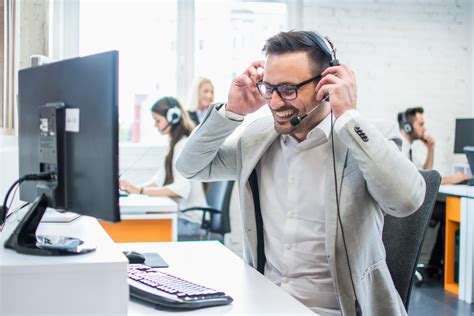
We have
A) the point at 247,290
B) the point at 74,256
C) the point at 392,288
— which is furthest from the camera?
the point at 392,288

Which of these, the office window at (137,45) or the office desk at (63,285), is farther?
the office window at (137,45)

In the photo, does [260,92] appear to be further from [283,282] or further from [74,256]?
[74,256]

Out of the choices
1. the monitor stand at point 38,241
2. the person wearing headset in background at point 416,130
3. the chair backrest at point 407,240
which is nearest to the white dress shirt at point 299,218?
the chair backrest at point 407,240

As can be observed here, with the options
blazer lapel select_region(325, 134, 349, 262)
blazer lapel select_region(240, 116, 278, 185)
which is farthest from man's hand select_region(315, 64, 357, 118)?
blazer lapel select_region(240, 116, 278, 185)

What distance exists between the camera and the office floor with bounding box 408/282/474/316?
3.47m

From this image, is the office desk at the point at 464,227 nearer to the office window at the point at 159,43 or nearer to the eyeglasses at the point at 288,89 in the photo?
the office window at the point at 159,43

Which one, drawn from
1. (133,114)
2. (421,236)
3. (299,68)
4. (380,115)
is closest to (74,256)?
(299,68)

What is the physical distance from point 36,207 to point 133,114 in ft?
11.6

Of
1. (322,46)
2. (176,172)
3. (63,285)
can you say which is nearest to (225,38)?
(176,172)

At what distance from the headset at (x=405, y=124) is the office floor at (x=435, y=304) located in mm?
1282

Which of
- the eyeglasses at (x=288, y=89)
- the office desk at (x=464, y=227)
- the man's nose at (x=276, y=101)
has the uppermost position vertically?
the eyeglasses at (x=288, y=89)

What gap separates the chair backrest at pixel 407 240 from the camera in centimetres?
160

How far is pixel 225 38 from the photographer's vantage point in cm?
487

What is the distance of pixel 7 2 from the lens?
2408mm
